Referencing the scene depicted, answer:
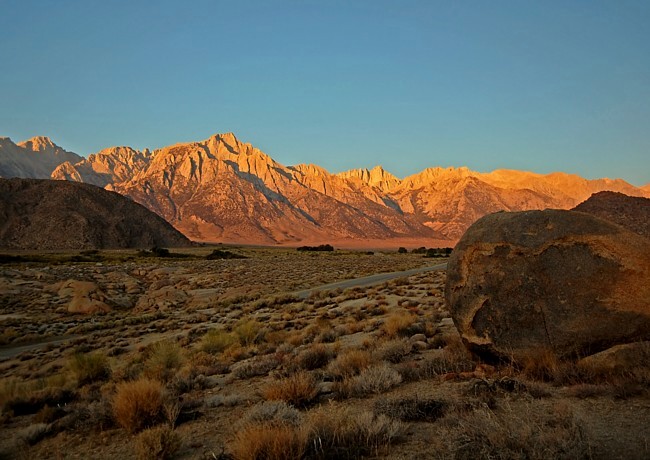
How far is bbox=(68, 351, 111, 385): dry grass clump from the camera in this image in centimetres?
1201

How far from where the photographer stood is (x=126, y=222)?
12556 centimetres

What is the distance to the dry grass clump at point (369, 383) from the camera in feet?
23.6

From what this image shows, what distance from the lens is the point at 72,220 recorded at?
112 metres

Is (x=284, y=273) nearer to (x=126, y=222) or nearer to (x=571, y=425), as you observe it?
(x=571, y=425)

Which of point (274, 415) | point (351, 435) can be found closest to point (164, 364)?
point (274, 415)

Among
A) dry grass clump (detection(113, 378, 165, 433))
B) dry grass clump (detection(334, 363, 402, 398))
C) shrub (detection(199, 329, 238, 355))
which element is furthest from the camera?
shrub (detection(199, 329, 238, 355))

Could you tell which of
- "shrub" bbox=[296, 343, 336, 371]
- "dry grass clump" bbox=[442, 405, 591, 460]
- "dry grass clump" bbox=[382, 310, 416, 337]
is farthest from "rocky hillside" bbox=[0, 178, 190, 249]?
"dry grass clump" bbox=[442, 405, 591, 460]

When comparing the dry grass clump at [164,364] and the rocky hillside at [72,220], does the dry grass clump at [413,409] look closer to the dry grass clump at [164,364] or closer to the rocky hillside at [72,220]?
the dry grass clump at [164,364]

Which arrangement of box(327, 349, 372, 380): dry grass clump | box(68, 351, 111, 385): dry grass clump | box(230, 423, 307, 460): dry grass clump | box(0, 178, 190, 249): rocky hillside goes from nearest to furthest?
box(230, 423, 307, 460): dry grass clump, box(327, 349, 372, 380): dry grass clump, box(68, 351, 111, 385): dry grass clump, box(0, 178, 190, 249): rocky hillside

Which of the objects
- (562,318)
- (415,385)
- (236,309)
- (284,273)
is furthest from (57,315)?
(562,318)

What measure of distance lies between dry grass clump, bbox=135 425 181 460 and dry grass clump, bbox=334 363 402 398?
8.95 ft

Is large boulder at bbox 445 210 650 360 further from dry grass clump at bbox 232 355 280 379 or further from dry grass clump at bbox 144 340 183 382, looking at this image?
dry grass clump at bbox 144 340 183 382

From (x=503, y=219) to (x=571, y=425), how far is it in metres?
4.31

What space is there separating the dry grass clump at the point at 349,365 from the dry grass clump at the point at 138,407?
3.24 meters
